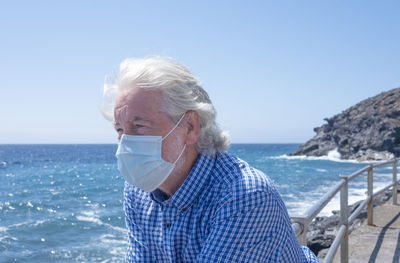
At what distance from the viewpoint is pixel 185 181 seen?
1540mm

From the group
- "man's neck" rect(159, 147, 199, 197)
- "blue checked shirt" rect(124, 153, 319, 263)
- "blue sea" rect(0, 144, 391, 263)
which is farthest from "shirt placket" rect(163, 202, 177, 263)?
"blue sea" rect(0, 144, 391, 263)

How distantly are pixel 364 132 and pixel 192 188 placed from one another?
64.2 m

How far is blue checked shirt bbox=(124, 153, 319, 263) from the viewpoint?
1327 millimetres

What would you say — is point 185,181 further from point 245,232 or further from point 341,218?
point 341,218

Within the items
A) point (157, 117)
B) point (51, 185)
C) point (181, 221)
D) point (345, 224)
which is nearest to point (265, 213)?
point (181, 221)

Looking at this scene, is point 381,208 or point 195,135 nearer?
point 195,135

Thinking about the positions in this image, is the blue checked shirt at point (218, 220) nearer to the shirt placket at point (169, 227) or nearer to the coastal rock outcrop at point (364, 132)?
the shirt placket at point (169, 227)

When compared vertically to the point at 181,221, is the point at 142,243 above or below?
below

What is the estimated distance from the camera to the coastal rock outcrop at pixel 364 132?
5456cm

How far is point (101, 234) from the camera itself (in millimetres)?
14672

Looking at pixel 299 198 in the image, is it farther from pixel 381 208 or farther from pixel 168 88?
pixel 168 88

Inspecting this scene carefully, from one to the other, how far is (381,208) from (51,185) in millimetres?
30422

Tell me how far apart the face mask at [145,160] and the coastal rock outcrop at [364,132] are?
55.2m

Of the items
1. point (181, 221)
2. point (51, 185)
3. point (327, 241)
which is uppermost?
point (181, 221)
